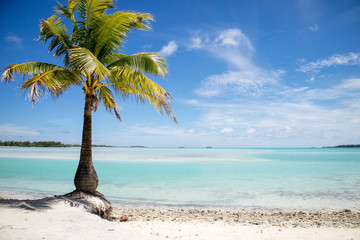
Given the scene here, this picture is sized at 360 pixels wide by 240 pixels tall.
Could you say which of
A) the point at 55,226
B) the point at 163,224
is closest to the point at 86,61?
the point at 55,226

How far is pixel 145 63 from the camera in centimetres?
674

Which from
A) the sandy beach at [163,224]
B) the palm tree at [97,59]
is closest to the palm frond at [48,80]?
the palm tree at [97,59]

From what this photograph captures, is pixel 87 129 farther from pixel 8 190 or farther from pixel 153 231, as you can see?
pixel 8 190

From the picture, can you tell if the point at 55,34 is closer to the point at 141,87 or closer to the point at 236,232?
the point at 141,87

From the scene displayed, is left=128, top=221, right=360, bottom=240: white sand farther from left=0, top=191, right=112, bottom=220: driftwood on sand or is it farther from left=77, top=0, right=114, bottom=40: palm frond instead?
left=77, top=0, right=114, bottom=40: palm frond

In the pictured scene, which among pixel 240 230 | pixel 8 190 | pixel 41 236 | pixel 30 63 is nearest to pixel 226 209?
pixel 240 230

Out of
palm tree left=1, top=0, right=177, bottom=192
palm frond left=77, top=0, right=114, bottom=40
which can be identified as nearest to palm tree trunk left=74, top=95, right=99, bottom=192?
palm tree left=1, top=0, right=177, bottom=192

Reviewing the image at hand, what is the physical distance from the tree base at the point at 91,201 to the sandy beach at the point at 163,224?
8.9 inches

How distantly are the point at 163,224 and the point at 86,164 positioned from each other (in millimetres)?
2735

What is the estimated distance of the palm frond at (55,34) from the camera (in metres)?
6.31

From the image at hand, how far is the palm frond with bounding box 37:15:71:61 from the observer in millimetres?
6307

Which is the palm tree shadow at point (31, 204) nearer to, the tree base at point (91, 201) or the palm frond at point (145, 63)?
the tree base at point (91, 201)

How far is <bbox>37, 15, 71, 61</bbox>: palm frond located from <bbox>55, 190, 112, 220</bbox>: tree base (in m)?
4.00

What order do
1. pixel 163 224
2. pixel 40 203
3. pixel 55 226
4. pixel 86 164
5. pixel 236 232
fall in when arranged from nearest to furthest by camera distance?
pixel 55 226
pixel 40 203
pixel 236 232
pixel 163 224
pixel 86 164
